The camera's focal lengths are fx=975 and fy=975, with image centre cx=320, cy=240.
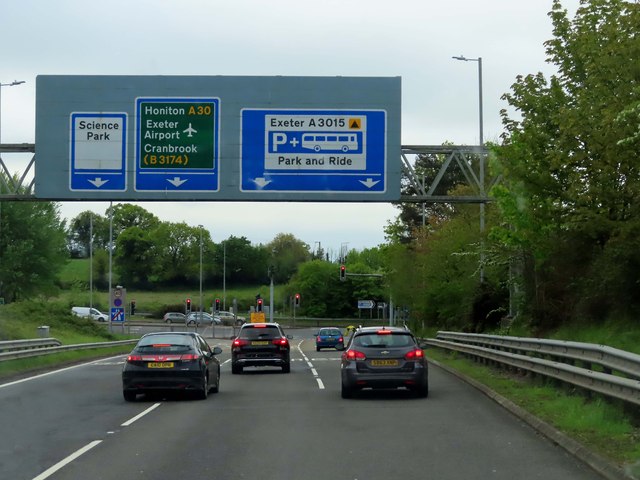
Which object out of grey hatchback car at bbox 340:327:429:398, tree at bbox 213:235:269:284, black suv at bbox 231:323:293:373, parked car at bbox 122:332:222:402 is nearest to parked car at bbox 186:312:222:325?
tree at bbox 213:235:269:284

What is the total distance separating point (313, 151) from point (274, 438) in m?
15.0

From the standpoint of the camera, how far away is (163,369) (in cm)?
1886

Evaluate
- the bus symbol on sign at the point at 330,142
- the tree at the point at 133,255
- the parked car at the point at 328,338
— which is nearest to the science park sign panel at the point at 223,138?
the bus symbol on sign at the point at 330,142

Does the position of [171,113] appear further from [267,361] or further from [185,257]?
[185,257]

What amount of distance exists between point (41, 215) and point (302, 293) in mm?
62312

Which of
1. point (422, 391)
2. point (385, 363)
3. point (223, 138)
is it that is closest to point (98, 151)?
point (223, 138)

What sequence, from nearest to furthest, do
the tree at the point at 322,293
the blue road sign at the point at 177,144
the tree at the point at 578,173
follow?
the tree at the point at 578,173
the blue road sign at the point at 177,144
the tree at the point at 322,293

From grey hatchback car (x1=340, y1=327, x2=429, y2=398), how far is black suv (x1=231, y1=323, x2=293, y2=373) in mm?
10063

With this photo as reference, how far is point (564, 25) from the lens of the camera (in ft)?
88.6

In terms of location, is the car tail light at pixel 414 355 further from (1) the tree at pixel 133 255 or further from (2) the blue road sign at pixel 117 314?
(1) the tree at pixel 133 255

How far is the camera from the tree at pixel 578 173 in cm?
2212

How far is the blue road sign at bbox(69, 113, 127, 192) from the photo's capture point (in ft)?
89.4

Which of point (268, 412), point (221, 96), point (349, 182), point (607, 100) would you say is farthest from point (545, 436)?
point (221, 96)

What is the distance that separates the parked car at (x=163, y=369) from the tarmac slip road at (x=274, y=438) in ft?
1.11
